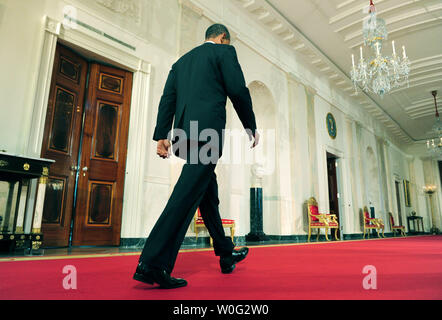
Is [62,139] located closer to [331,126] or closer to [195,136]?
[195,136]

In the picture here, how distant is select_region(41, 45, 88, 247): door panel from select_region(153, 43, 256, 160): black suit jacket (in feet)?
9.10

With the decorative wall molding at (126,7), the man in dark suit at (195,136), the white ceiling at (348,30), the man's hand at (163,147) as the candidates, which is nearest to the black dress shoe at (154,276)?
the man in dark suit at (195,136)

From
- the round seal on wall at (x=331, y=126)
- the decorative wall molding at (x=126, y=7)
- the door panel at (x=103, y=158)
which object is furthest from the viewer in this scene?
the round seal on wall at (x=331, y=126)

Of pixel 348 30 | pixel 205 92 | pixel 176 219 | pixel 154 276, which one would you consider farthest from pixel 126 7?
pixel 348 30

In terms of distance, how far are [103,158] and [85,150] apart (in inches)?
10.3

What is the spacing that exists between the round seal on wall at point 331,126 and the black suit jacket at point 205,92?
27.9 feet

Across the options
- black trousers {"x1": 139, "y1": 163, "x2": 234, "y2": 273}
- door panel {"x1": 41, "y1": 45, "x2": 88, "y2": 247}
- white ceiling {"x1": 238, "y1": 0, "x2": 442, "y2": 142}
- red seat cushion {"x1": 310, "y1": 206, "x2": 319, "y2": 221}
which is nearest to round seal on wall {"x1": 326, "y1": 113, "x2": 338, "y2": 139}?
white ceiling {"x1": 238, "y1": 0, "x2": 442, "y2": 142}

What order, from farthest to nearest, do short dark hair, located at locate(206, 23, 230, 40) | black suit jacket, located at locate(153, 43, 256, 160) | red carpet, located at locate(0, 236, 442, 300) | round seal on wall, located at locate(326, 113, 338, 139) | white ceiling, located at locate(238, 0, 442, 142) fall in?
round seal on wall, located at locate(326, 113, 338, 139)
white ceiling, located at locate(238, 0, 442, 142)
short dark hair, located at locate(206, 23, 230, 40)
black suit jacket, located at locate(153, 43, 256, 160)
red carpet, located at locate(0, 236, 442, 300)

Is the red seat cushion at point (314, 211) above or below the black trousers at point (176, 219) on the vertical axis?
above

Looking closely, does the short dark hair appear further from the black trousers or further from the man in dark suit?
the black trousers

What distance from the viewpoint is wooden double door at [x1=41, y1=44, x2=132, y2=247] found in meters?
3.76

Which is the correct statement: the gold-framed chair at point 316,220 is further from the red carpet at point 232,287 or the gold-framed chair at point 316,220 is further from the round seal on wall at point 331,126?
the red carpet at point 232,287

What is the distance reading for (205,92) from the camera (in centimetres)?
147

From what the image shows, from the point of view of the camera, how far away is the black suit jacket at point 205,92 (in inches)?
56.6
